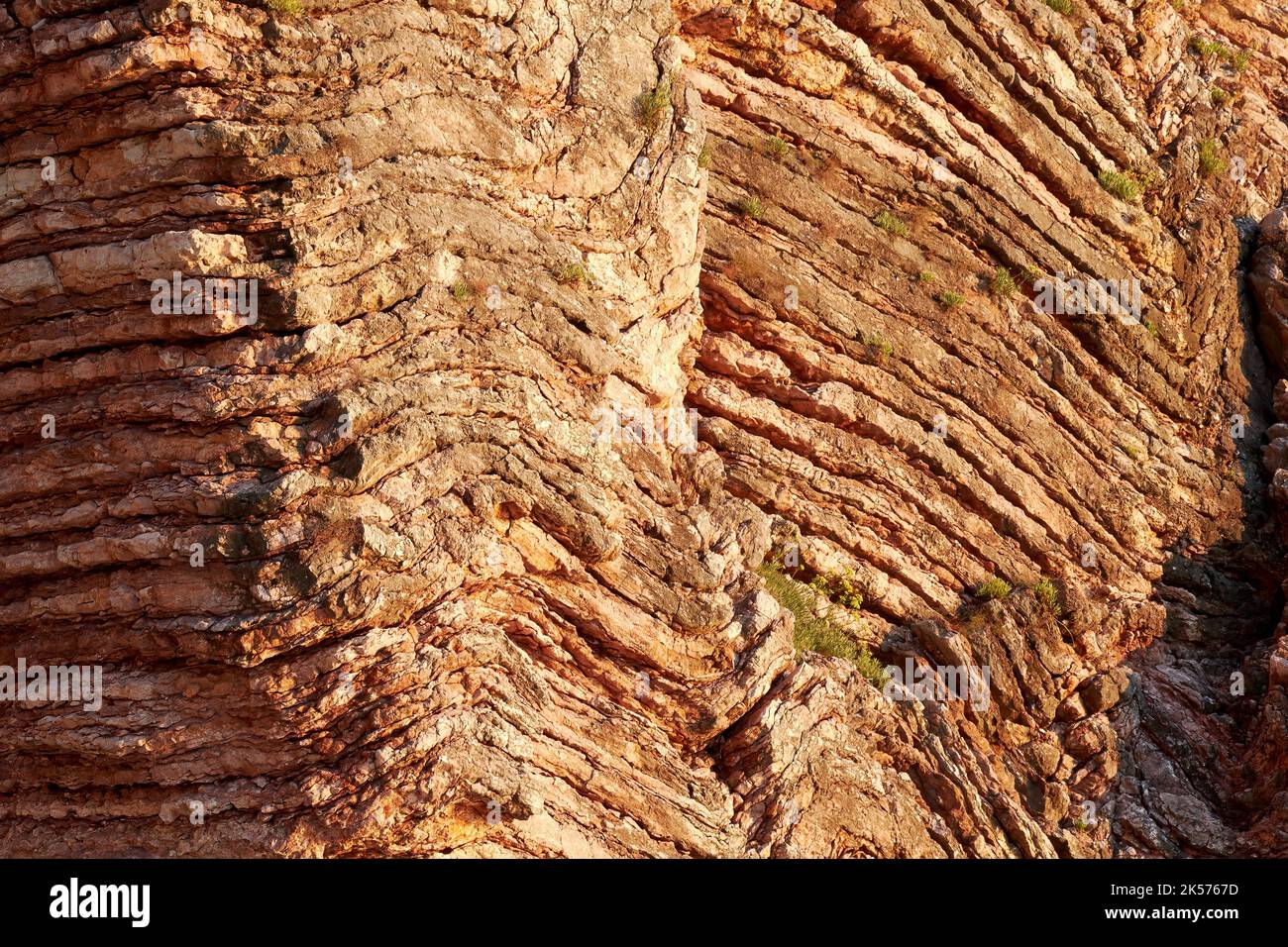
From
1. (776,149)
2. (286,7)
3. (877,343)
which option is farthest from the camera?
(776,149)

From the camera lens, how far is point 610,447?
40.7 feet

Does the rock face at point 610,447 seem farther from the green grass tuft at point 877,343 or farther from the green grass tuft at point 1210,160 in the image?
the green grass tuft at point 1210,160

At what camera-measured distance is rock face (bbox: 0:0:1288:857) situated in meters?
10.5

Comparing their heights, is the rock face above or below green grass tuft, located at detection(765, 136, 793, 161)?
below

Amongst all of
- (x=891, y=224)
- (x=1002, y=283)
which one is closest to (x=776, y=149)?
(x=891, y=224)

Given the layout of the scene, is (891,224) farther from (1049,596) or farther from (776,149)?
(1049,596)

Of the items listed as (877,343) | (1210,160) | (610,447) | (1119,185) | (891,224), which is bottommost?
(610,447)

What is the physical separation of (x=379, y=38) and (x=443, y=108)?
0.82 m

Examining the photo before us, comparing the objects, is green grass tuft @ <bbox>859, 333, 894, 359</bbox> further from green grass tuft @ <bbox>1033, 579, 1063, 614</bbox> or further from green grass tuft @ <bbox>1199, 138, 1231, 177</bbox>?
green grass tuft @ <bbox>1199, 138, 1231, 177</bbox>

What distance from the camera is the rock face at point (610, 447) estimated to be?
10.5 meters

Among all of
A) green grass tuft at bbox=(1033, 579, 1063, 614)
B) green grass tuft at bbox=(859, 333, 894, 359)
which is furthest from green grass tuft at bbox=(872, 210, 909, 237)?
green grass tuft at bbox=(1033, 579, 1063, 614)

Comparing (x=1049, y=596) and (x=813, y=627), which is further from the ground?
(x=1049, y=596)

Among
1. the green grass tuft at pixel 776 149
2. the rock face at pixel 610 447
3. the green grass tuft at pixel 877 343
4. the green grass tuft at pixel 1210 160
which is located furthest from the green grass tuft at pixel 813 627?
the green grass tuft at pixel 1210 160

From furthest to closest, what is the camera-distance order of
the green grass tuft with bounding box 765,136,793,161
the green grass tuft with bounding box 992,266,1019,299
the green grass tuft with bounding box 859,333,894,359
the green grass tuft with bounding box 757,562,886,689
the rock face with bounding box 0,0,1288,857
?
the green grass tuft with bounding box 992,266,1019,299
the green grass tuft with bounding box 765,136,793,161
the green grass tuft with bounding box 859,333,894,359
the green grass tuft with bounding box 757,562,886,689
the rock face with bounding box 0,0,1288,857
